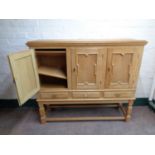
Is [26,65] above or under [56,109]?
above

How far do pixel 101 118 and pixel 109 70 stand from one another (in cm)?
76

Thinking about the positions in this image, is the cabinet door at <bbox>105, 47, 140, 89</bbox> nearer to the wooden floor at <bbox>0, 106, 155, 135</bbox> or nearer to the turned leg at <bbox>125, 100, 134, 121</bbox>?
the turned leg at <bbox>125, 100, 134, 121</bbox>

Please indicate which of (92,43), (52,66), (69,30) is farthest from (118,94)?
(69,30)

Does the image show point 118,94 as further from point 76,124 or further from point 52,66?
point 52,66

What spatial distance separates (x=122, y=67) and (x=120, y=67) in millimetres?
24

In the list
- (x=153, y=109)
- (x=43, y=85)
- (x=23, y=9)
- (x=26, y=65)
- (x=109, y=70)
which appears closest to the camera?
(x=23, y=9)

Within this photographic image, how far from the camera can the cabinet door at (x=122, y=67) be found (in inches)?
54.8

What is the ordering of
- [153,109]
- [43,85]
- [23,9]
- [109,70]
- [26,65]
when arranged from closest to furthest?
[23,9], [26,65], [109,70], [43,85], [153,109]

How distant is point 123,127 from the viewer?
1734 millimetres

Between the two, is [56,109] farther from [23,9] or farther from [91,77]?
[23,9]

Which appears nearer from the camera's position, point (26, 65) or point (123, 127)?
point (26, 65)

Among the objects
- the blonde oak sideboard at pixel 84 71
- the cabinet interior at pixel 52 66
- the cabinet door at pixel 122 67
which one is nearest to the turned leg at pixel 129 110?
the blonde oak sideboard at pixel 84 71

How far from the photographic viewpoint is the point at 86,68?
1.47 m

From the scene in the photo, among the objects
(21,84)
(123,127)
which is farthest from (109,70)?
(21,84)
